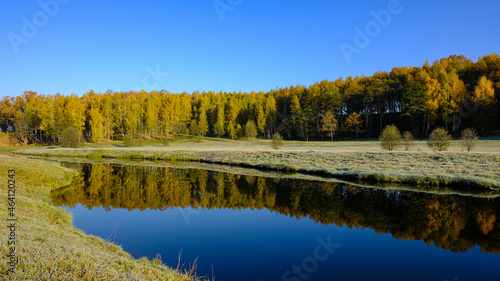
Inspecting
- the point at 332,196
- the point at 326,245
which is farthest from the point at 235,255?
the point at 332,196

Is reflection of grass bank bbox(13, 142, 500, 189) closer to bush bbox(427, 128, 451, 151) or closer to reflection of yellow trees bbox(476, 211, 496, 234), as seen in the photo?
bush bbox(427, 128, 451, 151)

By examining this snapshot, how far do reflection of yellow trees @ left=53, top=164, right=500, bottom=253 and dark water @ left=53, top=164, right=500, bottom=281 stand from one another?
0.05 m

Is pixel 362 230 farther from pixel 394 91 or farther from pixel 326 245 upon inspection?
pixel 394 91

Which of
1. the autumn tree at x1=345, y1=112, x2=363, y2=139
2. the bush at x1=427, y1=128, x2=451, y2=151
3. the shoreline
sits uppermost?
the autumn tree at x1=345, y1=112, x2=363, y2=139

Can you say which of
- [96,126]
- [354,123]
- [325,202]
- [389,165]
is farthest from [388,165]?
[96,126]

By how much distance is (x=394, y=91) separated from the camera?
62812 millimetres

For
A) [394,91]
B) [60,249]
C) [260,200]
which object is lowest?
[260,200]

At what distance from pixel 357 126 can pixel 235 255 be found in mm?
61830

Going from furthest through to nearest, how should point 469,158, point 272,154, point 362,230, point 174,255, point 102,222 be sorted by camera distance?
point 272,154 < point 469,158 < point 102,222 < point 362,230 < point 174,255

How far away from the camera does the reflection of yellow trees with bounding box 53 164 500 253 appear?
11.2 metres

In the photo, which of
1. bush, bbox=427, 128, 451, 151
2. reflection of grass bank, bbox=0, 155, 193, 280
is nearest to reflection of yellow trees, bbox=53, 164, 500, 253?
reflection of grass bank, bbox=0, 155, 193, 280

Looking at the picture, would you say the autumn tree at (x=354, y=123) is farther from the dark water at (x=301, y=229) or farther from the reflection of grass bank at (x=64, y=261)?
the reflection of grass bank at (x=64, y=261)
